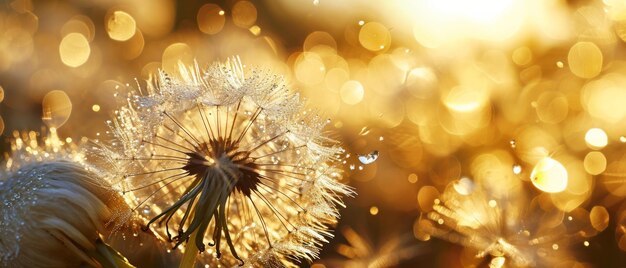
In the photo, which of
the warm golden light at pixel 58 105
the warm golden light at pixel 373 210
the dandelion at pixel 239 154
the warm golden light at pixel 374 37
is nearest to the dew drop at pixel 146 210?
the dandelion at pixel 239 154

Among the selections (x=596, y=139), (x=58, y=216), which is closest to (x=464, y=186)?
(x=596, y=139)

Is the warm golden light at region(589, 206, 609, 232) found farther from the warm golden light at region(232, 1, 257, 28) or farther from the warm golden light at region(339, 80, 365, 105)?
the warm golden light at region(232, 1, 257, 28)

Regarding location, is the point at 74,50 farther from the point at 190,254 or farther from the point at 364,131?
the point at 190,254

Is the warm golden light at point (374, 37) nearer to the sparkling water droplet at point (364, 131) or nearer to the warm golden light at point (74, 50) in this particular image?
the sparkling water droplet at point (364, 131)

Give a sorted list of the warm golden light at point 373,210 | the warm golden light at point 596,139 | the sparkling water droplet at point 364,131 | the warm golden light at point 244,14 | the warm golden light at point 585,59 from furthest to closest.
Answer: the warm golden light at point 244,14
the warm golden light at point 585,59
the warm golden light at point 596,139
the sparkling water droplet at point 364,131
the warm golden light at point 373,210

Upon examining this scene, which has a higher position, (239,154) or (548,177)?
(548,177)

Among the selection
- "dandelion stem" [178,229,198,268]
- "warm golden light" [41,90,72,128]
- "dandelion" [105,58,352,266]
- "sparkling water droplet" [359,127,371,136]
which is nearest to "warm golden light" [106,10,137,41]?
"warm golden light" [41,90,72,128]
